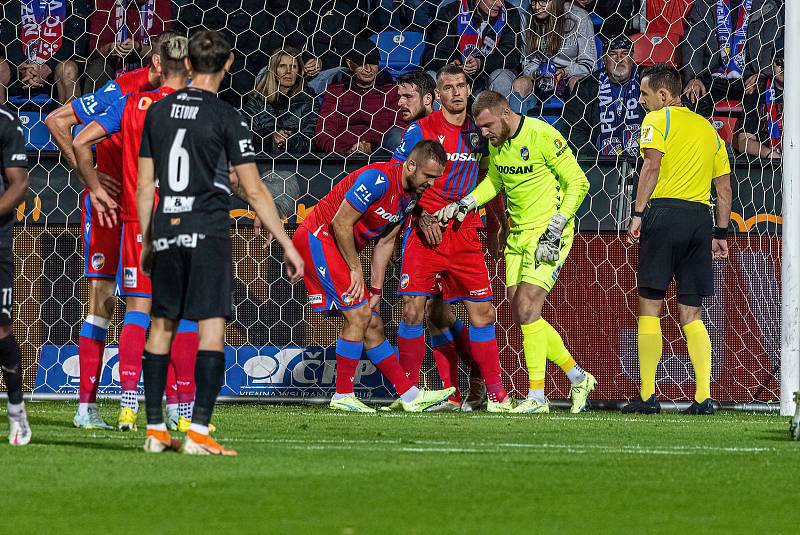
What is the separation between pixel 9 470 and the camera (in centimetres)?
448

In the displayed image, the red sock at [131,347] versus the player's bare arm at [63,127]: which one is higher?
the player's bare arm at [63,127]

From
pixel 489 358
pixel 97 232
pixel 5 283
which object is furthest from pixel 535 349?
pixel 5 283

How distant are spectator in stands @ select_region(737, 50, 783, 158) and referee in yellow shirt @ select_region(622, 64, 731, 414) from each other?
1141 mm

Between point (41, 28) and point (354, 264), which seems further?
point (41, 28)

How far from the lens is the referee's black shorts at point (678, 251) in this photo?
27.0 ft

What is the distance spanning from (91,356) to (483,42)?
5202 millimetres

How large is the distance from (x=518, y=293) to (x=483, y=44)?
3.23 meters

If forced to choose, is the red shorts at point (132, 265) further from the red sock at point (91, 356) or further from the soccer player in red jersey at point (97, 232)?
the red sock at point (91, 356)

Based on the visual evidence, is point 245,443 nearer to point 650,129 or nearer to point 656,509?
point 656,509

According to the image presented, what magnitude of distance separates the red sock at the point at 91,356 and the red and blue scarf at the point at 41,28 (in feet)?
15.1

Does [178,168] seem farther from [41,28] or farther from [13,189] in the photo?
[41,28]

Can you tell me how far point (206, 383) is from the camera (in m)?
4.91

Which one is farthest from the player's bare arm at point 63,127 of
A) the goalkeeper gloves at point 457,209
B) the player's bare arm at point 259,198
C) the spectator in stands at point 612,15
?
the spectator in stands at point 612,15

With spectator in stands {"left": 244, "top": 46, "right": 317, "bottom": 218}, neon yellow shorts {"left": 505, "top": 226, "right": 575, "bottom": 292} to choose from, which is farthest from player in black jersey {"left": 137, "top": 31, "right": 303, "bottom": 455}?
spectator in stands {"left": 244, "top": 46, "right": 317, "bottom": 218}
